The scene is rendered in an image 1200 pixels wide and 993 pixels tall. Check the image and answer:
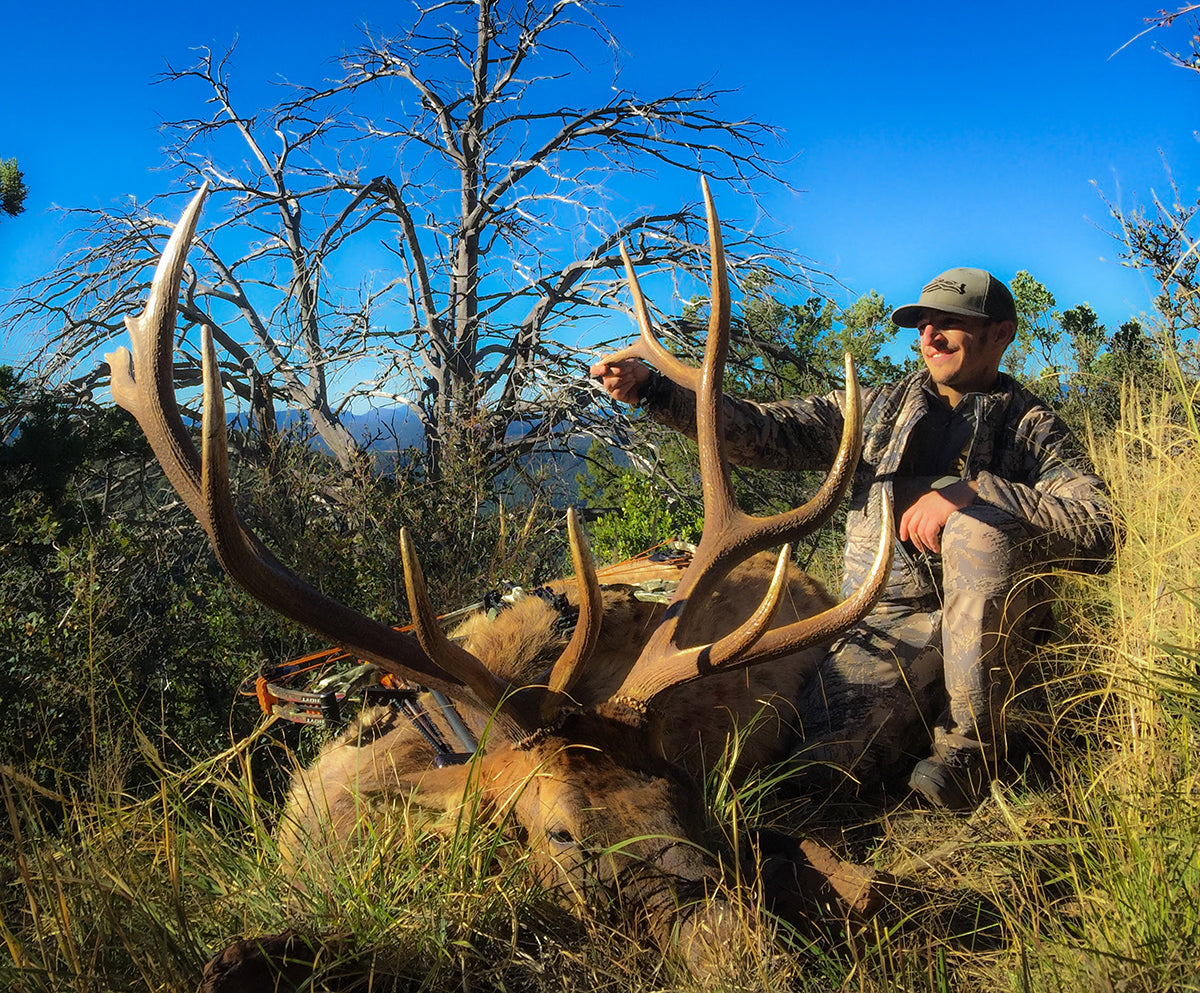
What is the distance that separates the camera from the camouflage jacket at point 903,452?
3.31 meters

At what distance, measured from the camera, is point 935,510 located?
132 inches

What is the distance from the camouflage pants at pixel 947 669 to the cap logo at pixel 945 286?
1153 mm

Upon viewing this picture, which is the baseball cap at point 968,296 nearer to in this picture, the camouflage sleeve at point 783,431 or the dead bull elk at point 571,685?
the camouflage sleeve at point 783,431

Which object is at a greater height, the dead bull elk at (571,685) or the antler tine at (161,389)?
the antler tine at (161,389)

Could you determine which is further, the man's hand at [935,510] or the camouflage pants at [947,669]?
the man's hand at [935,510]

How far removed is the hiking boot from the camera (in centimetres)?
301

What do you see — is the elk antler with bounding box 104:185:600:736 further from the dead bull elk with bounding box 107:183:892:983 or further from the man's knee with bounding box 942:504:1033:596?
the man's knee with bounding box 942:504:1033:596

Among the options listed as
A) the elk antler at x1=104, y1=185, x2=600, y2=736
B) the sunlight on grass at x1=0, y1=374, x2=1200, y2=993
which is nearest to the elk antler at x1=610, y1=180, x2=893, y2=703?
the elk antler at x1=104, y1=185, x2=600, y2=736

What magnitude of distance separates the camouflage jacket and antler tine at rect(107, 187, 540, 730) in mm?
1737

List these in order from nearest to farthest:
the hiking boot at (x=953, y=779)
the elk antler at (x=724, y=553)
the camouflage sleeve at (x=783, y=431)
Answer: the elk antler at (x=724, y=553), the hiking boot at (x=953, y=779), the camouflage sleeve at (x=783, y=431)

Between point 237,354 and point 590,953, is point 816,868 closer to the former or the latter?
point 590,953

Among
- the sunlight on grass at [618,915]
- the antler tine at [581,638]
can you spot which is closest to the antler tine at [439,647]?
the antler tine at [581,638]

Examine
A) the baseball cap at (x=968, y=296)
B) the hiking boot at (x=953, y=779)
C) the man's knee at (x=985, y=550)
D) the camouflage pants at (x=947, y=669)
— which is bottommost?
the hiking boot at (x=953, y=779)

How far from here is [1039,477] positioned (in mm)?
3717
